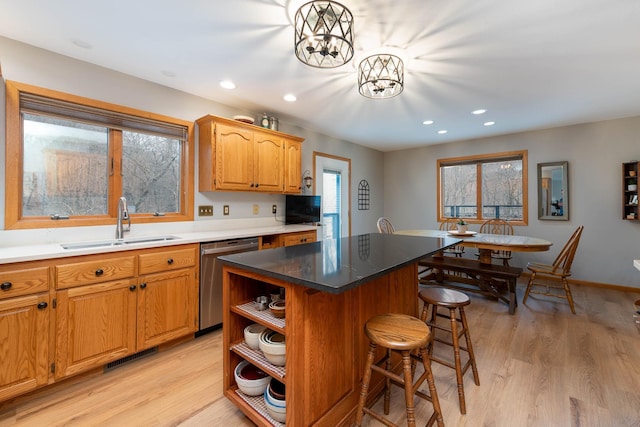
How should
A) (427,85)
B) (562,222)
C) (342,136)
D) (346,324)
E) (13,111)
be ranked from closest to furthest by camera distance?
1. (346,324)
2. (13,111)
3. (427,85)
4. (562,222)
5. (342,136)

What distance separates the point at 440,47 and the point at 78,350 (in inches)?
131

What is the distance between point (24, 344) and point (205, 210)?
1719mm

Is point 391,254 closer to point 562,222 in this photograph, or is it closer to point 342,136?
point 342,136

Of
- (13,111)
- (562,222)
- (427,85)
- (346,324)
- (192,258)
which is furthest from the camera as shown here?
(562,222)

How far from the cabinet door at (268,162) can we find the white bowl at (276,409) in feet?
7.54

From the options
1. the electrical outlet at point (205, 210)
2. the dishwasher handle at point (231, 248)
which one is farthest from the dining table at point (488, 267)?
the electrical outlet at point (205, 210)

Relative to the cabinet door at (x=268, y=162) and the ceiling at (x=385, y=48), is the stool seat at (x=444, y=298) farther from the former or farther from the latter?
the cabinet door at (x=268, y=162)

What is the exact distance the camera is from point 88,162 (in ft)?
7.77

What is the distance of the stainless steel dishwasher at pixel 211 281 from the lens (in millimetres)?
2455

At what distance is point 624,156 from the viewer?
371cm

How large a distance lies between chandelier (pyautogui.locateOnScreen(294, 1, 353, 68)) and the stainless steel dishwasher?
1756 millimetres

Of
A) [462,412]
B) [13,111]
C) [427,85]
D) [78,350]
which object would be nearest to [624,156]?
[427,85]

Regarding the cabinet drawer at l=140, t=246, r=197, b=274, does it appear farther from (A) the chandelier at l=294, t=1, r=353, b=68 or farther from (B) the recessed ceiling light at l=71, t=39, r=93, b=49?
(A) the chandelier at l=294, t=1, r=353, b=68

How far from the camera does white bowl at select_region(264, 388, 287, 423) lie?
128cm
